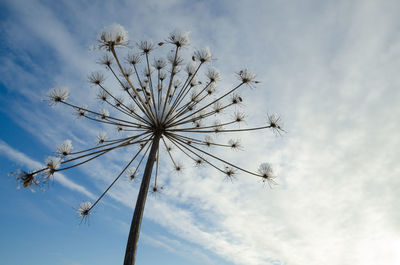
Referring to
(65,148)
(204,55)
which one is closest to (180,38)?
(204,55)

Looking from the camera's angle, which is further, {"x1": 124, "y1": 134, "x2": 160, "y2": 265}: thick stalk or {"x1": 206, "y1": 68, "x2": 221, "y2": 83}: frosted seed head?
{"x1": 206, "y1": 68, "x2": 221, "y2": 83}: frosted seed head

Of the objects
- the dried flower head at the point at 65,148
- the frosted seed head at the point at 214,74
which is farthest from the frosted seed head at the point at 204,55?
the dried flower head at the point at 65,148

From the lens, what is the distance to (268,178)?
8.49 meters

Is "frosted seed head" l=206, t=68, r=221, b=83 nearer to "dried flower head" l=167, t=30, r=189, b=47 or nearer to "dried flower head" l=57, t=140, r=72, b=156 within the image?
"dried flower head" l=167, t=30, r=189, b=47

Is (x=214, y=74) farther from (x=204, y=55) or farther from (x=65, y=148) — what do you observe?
(x=65, y=148)

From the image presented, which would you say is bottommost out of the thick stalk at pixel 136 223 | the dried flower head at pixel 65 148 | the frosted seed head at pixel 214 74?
the thick stalk at pixel 136 223

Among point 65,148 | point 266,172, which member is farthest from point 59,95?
point 266,172

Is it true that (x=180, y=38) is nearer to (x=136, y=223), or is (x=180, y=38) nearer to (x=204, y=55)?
(x=204, y=55)

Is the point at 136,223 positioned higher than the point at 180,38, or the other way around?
the point at 180,38

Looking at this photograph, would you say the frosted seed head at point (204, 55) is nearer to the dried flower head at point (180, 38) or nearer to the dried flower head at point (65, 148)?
the dried flower head at point (180, 38)

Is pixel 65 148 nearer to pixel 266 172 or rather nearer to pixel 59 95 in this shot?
pixel 59 95

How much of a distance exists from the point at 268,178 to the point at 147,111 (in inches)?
190

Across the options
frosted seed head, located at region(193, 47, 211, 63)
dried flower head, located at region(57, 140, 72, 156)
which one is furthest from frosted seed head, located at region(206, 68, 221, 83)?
dried flower head, located at region(57, 140, 72, 156)

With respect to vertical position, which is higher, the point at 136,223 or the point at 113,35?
the point at 113,35
